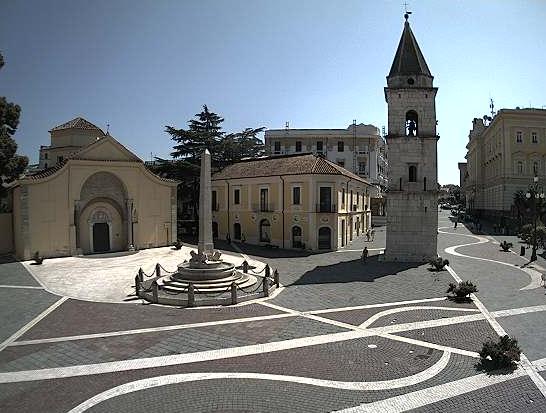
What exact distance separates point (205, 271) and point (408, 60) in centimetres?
2047

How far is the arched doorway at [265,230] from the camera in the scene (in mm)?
36656

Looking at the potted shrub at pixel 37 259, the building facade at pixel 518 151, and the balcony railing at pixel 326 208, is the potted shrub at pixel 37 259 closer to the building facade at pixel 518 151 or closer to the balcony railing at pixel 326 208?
the balcony railing at pixel 326 208

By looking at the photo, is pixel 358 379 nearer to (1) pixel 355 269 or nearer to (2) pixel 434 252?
(1) pixel 355 269

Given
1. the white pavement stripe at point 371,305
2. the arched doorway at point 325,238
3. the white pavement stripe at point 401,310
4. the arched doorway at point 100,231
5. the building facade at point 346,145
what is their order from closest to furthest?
the white pavement stripe at point 401,310
the white pavement stripe at point 371,305
the arched doorway at point 100,231
the arched doorway at point 325,238
the building facade at point 346,145

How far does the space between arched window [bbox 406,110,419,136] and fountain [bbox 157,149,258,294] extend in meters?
15.5

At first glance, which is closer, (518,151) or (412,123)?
(412,123)

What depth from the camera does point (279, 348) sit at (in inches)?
463

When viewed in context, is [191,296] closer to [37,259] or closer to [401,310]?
[401,310]

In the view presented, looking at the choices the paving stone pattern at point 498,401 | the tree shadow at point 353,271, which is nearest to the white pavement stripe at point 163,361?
the paving stone pattern at point 498,401

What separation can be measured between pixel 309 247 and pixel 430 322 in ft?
64.6

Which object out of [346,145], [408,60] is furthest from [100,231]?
[346,145]

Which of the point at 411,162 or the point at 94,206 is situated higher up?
the point at 411,162

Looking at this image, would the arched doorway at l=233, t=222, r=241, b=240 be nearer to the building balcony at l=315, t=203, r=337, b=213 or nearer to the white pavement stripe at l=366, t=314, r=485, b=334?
the building balcony at l=315, t=203, r=337, b=213

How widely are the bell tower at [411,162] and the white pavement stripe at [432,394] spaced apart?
58.4ft
